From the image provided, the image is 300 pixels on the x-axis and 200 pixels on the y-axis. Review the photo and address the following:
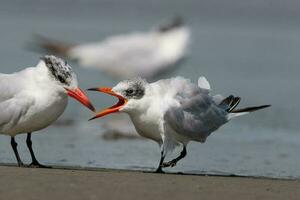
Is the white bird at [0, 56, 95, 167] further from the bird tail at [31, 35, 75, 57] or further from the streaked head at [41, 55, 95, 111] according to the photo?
the bird tail at [31, 35, 75, 57]

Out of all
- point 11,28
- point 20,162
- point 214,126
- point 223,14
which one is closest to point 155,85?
point 214,126

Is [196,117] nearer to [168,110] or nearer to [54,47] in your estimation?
[168,110]

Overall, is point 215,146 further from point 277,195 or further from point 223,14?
point 223,14

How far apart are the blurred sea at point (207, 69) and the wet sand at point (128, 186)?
3.29 feet

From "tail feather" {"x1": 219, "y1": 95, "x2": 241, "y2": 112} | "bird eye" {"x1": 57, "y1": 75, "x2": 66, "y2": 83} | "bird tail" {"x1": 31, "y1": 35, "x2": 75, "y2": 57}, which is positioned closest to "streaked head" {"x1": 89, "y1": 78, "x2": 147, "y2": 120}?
"bird eye" {"x1": 57, "y1": 75, "x2": 66, "y2": 83}

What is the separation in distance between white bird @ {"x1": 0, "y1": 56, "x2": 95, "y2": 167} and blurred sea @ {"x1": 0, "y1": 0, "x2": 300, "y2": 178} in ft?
2.03

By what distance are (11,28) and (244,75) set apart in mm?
5765

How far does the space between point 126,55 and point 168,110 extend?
5.85 meters

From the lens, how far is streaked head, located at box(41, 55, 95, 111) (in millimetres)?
7020

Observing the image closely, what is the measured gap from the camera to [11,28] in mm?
18062

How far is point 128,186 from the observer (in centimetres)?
587

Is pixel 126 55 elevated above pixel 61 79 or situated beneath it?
elevated above

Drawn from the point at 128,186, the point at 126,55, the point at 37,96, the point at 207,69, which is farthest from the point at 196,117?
the point at 207,69

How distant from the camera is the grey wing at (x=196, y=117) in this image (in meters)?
7.23
